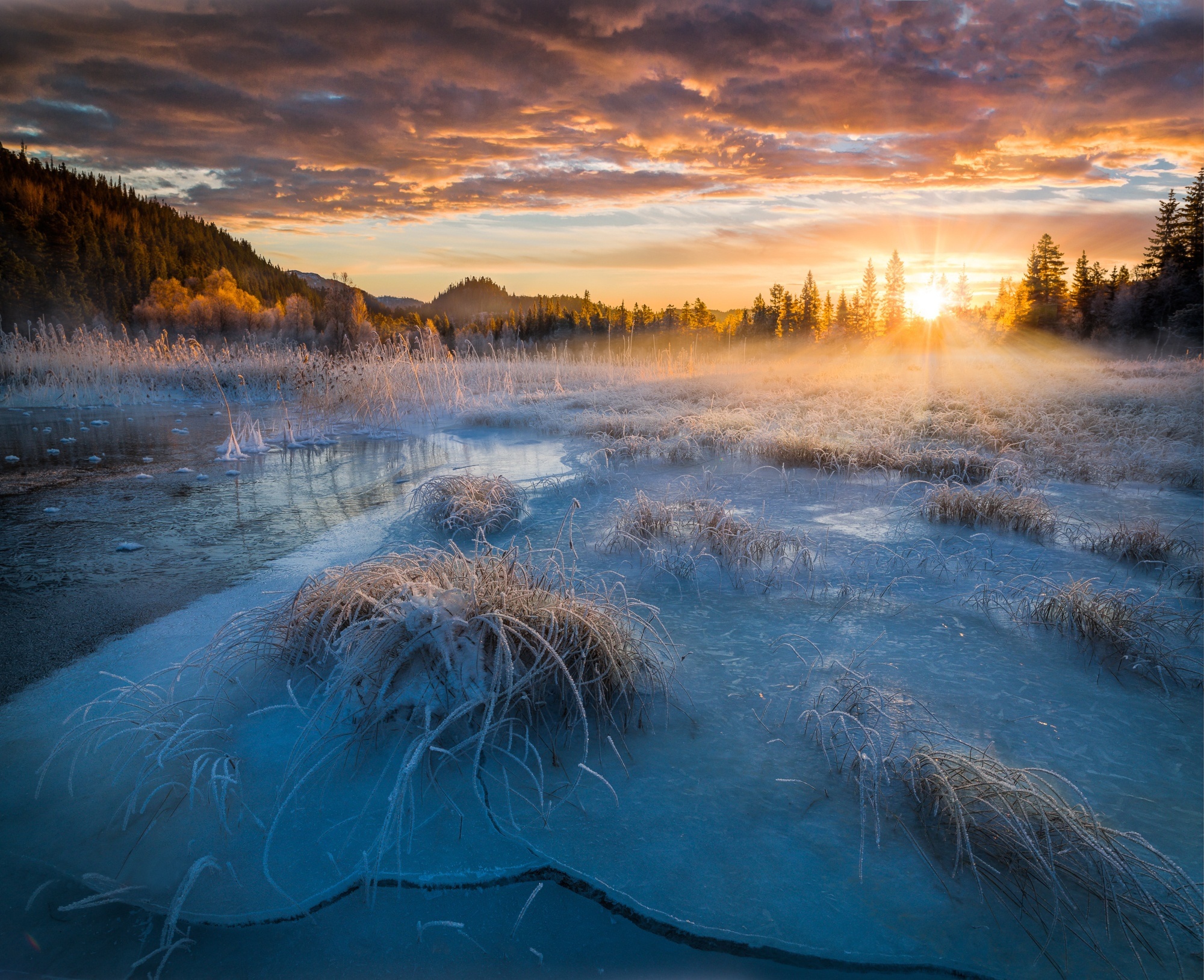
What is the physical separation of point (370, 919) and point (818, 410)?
10.3 m

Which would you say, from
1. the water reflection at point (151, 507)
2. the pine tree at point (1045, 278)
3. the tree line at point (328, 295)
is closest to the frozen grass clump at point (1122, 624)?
the water reflection at point (151, 507)

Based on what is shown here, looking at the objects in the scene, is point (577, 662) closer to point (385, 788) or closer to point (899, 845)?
point (385, 788)

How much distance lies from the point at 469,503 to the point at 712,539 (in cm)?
198

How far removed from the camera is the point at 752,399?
41.4ft

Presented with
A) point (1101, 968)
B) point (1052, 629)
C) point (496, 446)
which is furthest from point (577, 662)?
point (496, 446)

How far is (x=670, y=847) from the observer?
5.93ft

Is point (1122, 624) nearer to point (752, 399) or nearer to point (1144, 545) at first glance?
point (1144, 545)

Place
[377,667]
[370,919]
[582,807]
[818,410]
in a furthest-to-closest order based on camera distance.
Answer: [818,410]
[377,667]
[582,807]
[370,919]

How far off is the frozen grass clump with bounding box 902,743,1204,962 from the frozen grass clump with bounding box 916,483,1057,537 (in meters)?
3.46

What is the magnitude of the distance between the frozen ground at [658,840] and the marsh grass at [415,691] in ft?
0.22

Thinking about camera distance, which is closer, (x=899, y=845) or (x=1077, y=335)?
(x=899, y=845)

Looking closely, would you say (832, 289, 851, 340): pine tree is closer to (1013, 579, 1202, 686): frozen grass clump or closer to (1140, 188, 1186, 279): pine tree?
(1140, 188, 1186, 279): pine tree

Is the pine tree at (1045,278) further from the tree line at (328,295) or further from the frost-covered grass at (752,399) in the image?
the frost-covered grass at (752,399)

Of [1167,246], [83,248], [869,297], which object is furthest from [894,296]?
[83,248]
